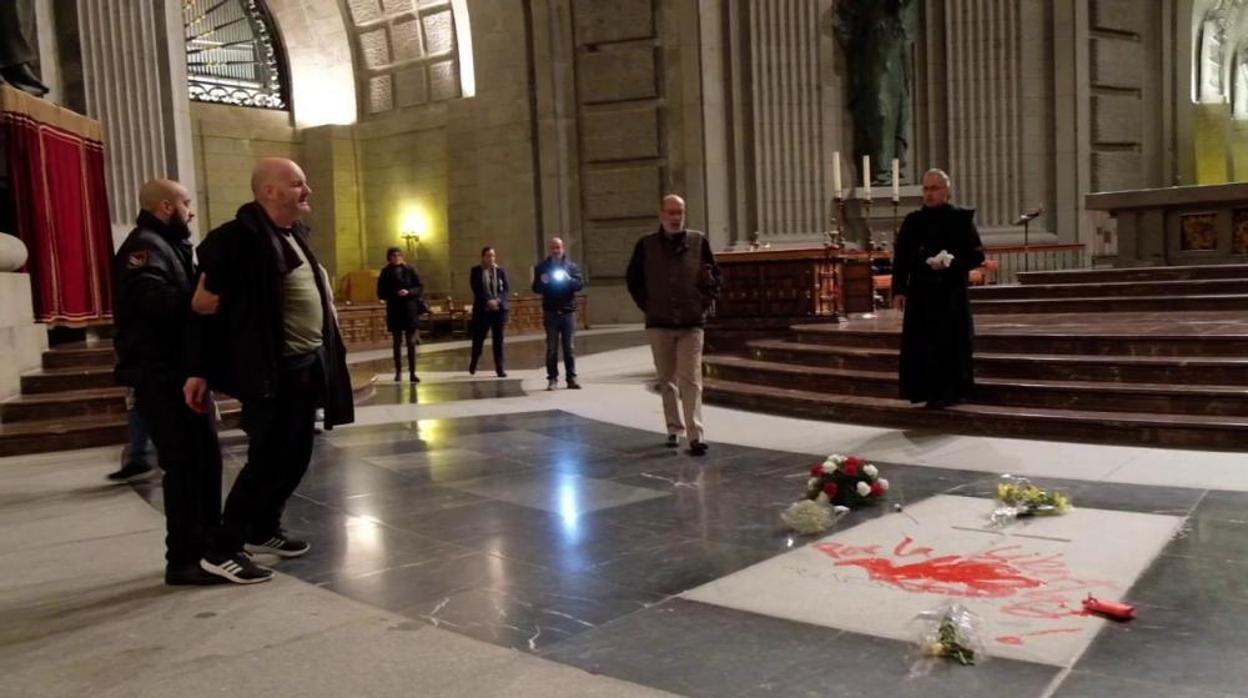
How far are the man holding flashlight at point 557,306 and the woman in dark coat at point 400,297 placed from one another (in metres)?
1.91

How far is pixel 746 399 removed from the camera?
391 inches

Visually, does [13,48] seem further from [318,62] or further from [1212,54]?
[1212,54]

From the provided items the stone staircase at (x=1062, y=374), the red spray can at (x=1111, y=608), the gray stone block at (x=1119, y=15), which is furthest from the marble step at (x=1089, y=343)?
the gray stone block at (x=1119, y=15)

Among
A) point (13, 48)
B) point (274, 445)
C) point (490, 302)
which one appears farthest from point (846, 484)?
point (13, 48)

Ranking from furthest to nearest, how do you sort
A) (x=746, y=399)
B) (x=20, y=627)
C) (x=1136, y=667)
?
1. (x=746, y=399)
2. (x=20, y=627)
3. (x=1136, y=667)

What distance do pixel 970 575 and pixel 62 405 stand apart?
8530 mm

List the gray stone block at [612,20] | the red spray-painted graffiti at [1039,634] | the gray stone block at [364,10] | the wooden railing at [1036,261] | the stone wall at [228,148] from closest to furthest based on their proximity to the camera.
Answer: the red spray-painted graffiti at [1039,634] < the wooden railing at [1036,261] < the gray stone block at [612,20] < the stone wall at [228,148] < the gray stone block at [364,10]

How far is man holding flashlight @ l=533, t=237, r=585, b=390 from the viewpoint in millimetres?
11797

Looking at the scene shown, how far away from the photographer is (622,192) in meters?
21.2

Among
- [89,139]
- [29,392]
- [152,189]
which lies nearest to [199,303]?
[152,189]

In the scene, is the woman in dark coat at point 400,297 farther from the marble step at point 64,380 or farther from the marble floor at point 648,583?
the marble floor at point 648,583

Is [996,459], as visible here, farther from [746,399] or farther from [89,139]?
[89,139]

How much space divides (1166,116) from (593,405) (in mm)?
17074

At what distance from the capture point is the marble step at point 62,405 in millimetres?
9336
